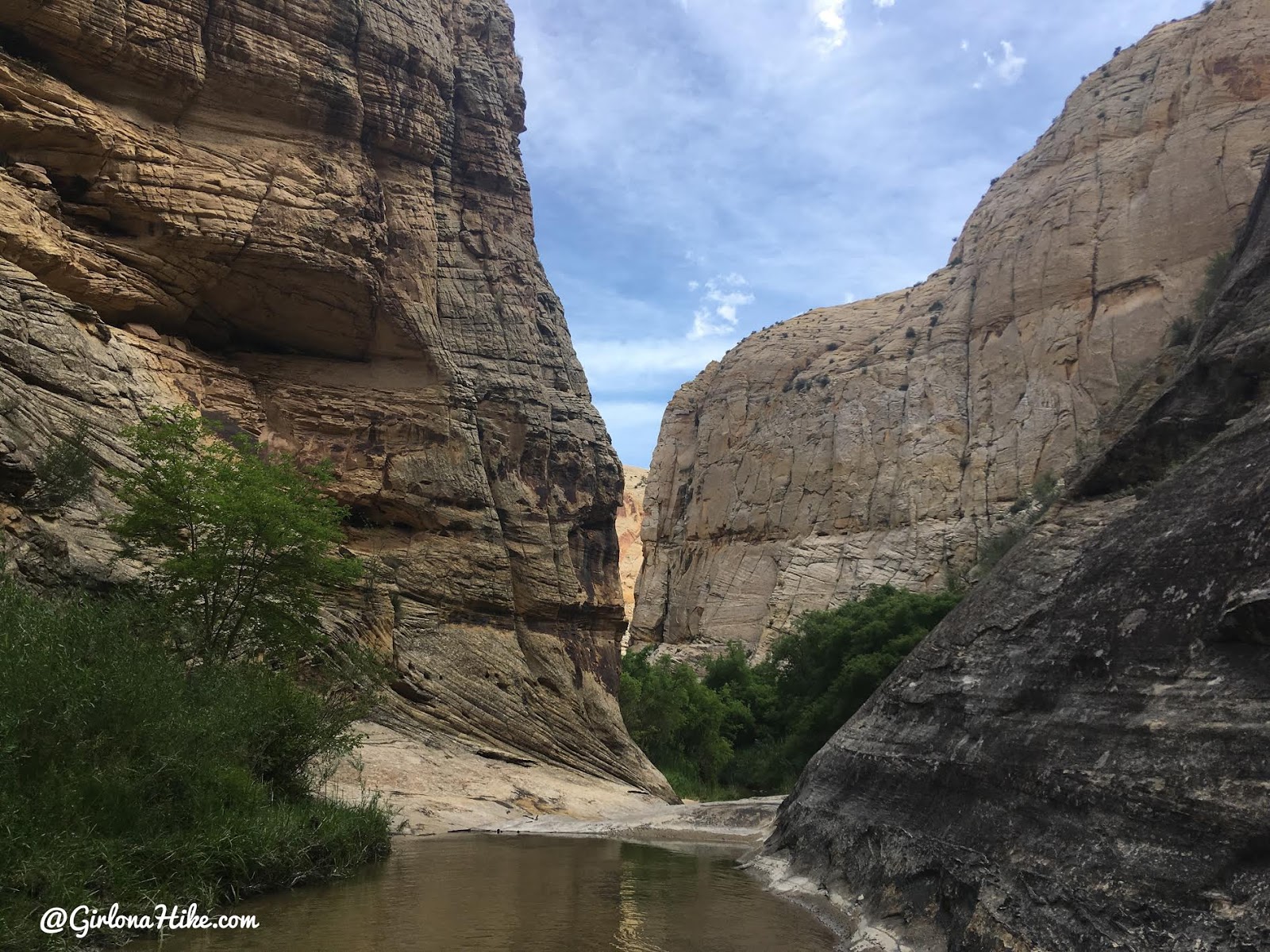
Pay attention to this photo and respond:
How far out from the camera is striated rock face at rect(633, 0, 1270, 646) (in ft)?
163

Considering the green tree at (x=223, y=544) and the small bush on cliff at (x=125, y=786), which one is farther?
the green tree at (x=223, y=544)

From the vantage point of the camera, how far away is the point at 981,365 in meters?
57.1

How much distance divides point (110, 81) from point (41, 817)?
23.9 meters

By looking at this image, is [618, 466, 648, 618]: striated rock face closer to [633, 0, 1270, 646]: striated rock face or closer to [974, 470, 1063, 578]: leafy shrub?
[633, 0, 1270, 646]: striated rock face

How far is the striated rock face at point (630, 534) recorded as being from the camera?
105 m

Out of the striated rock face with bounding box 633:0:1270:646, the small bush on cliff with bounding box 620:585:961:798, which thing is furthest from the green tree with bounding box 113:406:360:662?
the striated rock face with bounding box 633:0:1270:646

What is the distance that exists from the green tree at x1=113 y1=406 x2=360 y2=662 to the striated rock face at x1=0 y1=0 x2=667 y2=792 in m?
1.51

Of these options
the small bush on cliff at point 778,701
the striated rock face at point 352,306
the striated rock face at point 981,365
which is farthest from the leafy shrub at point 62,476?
the striated rock face at point 981,365

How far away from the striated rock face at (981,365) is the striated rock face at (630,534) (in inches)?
1321

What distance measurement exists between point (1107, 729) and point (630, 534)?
11300cm

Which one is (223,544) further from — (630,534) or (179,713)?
(630,534)

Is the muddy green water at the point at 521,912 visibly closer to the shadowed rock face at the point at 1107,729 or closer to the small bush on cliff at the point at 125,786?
the small bush on cliff at the point at 125,786

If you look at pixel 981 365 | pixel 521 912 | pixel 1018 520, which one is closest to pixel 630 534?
pixel 981 365

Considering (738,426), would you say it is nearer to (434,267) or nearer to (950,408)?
(950,408)
